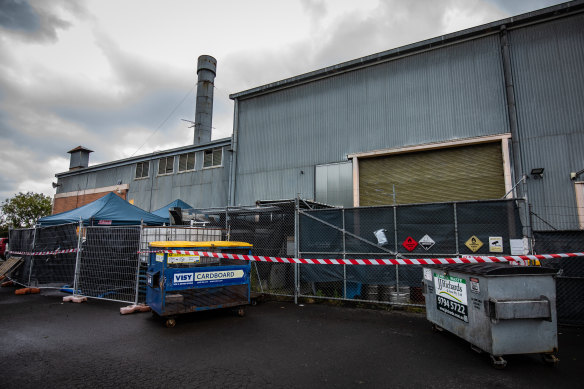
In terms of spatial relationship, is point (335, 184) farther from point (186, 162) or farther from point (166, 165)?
point (166, 165)

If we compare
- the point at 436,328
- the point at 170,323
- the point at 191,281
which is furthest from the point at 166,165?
the point at 436,328

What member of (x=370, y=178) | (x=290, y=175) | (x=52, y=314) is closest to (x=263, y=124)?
(x=290, y=175)

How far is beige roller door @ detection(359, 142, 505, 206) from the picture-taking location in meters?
11.8

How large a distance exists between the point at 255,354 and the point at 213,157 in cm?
1706

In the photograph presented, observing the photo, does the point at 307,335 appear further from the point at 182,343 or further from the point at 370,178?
the point at 370,178

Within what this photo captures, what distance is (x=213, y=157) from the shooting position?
2009 centimetres

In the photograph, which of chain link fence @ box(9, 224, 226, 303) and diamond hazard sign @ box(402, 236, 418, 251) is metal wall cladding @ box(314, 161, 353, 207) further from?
diamond hazard sign @ box(402, 236, 418, 251)

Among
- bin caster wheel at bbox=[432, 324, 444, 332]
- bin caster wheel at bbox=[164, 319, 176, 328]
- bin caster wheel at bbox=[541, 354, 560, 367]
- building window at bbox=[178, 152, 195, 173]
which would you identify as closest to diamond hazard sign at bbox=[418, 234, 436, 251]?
bin caster wheel at bbox=[432, 324, 444, 332]

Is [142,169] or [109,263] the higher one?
[142,169]

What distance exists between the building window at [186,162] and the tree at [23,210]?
29220mm

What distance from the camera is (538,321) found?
408 cm

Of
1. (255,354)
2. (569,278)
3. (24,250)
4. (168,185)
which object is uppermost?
(168,185)

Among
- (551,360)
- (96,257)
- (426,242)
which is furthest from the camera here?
(96,257)

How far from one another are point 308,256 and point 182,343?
13.8ft
